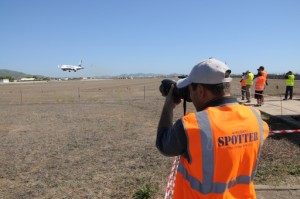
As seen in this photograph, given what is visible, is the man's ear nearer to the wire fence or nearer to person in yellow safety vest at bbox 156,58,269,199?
person in yellow safety vest at bbox 156,58,269,199

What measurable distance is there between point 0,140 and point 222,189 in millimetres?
9911

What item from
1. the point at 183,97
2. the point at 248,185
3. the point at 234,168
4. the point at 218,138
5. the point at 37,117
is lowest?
the point at 37,117

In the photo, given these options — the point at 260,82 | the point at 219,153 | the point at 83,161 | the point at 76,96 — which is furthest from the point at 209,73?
the point at 76,96

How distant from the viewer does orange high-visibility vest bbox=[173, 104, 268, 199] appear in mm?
1801

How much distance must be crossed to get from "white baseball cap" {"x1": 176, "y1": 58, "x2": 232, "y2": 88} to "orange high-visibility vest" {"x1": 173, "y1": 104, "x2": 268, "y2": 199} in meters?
0.16

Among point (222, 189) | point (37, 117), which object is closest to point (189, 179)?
point (222, 189)

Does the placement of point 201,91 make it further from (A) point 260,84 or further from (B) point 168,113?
(A) point 260,84

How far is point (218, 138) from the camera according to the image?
181 centimetres

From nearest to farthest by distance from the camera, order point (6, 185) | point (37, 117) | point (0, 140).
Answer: point (6, 185)
point (0, 140)
point (37, 117)

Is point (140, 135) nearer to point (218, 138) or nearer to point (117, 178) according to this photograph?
point (117, 178)

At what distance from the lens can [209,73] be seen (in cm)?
195

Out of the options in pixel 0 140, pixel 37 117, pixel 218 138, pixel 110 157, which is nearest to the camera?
pixel 218 138

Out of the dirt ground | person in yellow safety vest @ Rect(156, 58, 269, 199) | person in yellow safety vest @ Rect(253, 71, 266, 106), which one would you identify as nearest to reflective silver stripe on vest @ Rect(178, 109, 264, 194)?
person in yellow safety vest @ Rect(156, 58, 269, 199)

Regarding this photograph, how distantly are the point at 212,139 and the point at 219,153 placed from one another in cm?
9
